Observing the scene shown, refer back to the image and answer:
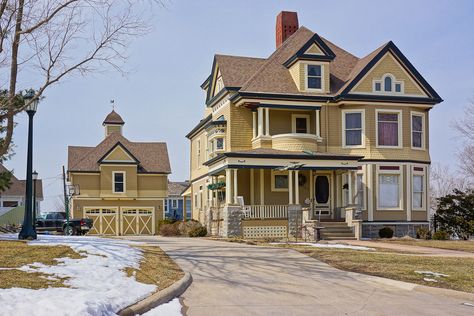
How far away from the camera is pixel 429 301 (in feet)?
37.9

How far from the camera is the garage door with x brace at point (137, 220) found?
51.4 metres

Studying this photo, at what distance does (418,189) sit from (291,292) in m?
22.8

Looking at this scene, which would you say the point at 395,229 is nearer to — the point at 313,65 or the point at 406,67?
the point at 406,67

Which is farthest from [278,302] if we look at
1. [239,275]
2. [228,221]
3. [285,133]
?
[285,133]

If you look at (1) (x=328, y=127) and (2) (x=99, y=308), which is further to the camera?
(1) (x=328, y=127)

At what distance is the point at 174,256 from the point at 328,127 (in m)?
17.5

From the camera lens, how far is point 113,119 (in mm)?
57406

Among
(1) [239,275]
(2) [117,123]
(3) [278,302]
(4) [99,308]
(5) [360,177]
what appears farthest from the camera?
(2) [117,123]

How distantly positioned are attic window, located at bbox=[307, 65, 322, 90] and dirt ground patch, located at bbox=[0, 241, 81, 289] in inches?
790

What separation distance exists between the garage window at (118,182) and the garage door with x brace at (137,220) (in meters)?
1.63

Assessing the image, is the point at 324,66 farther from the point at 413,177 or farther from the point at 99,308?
the point at 99,308

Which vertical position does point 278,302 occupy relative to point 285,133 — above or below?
below

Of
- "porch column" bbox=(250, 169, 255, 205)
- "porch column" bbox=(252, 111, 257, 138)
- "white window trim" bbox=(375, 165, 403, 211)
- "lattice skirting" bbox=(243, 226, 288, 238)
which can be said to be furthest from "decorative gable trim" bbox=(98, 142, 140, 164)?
"lattice skirting" bbox=(243, 226, 288, 238)

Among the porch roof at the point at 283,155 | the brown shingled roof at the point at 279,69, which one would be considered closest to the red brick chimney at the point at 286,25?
the brown shingled roof at the point at 279,69
